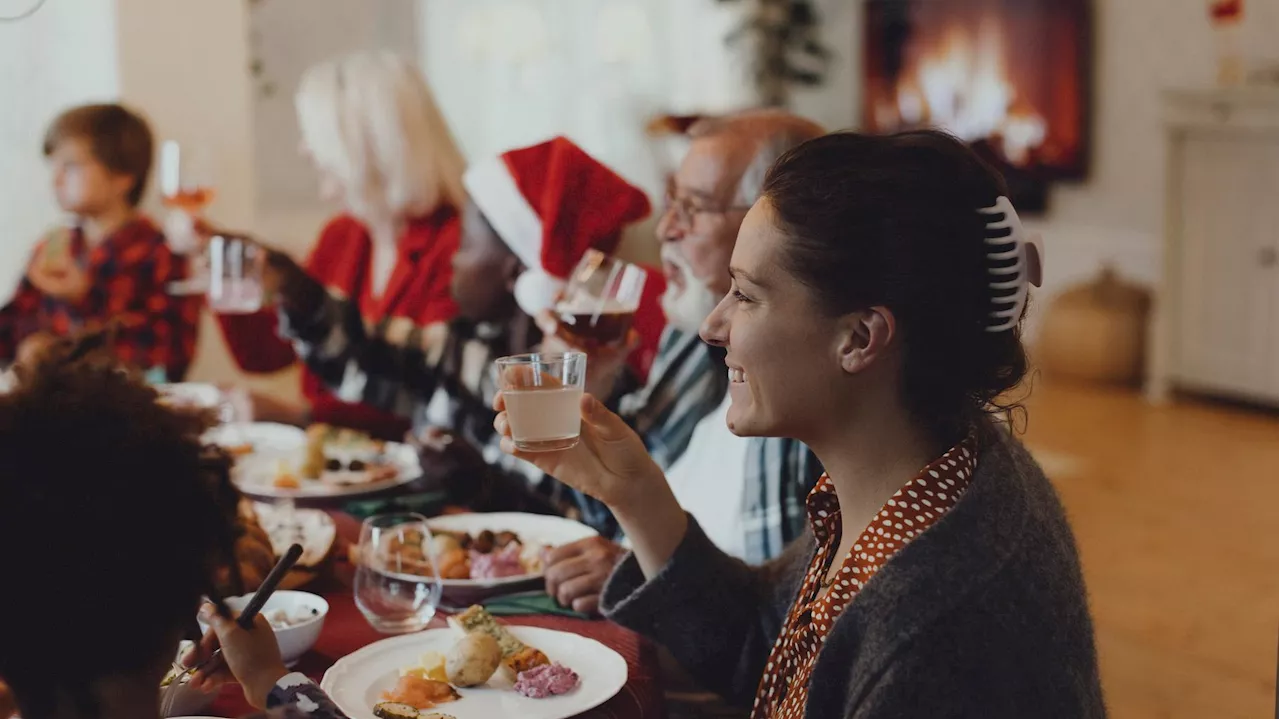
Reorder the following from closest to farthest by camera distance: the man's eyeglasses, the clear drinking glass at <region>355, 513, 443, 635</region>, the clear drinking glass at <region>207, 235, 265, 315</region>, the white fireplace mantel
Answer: the clear drinking glass at <region>355, 513, 443, 635</region>, the man's eyeglasses, the clear drinking glass at <region>207, 235, 265, 315</region>, the white fireplace mantel

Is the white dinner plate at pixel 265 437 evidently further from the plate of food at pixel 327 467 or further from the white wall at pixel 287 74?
the white wall at pixel 287 74

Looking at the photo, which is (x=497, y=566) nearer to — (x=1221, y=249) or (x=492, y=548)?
(x=492, y=548)

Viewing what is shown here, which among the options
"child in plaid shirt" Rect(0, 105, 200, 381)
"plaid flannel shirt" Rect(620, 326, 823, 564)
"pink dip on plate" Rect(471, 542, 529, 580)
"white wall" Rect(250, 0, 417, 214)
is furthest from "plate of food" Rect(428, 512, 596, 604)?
"white wall" Rect(250, 0, 417, 214)

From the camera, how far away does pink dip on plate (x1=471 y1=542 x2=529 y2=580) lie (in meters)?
1.83

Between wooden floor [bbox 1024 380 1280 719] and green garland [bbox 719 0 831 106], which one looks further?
green garland [bbox 719 0 831 106]

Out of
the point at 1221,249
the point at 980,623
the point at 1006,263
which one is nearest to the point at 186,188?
the point at 1006,263

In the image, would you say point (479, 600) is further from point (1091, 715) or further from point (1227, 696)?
point (1227, 696)

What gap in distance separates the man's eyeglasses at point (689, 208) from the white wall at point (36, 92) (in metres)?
2.54

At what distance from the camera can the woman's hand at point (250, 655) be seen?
1.34m

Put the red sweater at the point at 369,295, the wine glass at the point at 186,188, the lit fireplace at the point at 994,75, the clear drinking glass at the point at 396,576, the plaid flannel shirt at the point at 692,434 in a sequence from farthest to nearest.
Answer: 1. the lit fireplace at the point at 994,75
2. the red sweater at the point at 369,295
3. the wine glass at the point at 186,188
4. the plaid flannel shirt at the point at 692,434
5. the clear drinking glass at the point at 396,576

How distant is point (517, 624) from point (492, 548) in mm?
226

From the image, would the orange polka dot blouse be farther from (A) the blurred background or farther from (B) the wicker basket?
(B) the wicker basket

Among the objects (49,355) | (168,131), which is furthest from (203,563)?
(168,131)

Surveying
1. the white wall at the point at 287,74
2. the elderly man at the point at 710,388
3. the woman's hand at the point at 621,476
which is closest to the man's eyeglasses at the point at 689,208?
the elderly man at the point at 710,388
